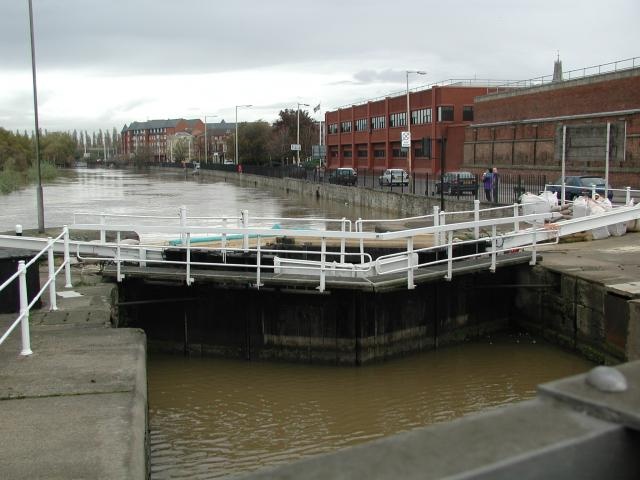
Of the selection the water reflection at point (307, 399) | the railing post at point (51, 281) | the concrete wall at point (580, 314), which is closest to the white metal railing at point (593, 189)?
the concrete wall at point (580, 314)

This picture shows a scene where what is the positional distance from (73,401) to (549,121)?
44975 millimetres

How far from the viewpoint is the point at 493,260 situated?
41.4 ft

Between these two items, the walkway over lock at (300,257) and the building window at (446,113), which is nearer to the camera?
the walkway over lock at (300,257)

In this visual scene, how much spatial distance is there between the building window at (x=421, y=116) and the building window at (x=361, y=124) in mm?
14481

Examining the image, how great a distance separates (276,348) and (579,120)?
37214mm

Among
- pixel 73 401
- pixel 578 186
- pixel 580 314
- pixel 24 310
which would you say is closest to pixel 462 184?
pixel 578 186

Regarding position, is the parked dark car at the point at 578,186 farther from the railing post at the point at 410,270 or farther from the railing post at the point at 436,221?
the railing post at the point at 410,270

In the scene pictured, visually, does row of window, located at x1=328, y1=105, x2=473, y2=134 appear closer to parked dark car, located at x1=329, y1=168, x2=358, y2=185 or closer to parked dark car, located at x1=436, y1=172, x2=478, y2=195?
parked dark car, located at x1=329, y1=168, x2=358, y2=185

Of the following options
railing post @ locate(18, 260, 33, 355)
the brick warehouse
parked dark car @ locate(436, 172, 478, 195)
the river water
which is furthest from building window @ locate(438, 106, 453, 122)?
railing post @ locate(18, 260, 33, 355)

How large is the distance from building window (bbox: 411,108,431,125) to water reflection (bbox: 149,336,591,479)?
53749 mm

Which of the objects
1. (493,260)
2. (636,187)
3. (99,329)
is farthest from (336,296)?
(636,187)

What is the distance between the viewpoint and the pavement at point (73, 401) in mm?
4695

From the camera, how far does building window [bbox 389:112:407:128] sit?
7056cm

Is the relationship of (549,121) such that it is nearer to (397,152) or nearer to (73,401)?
(397,152)
